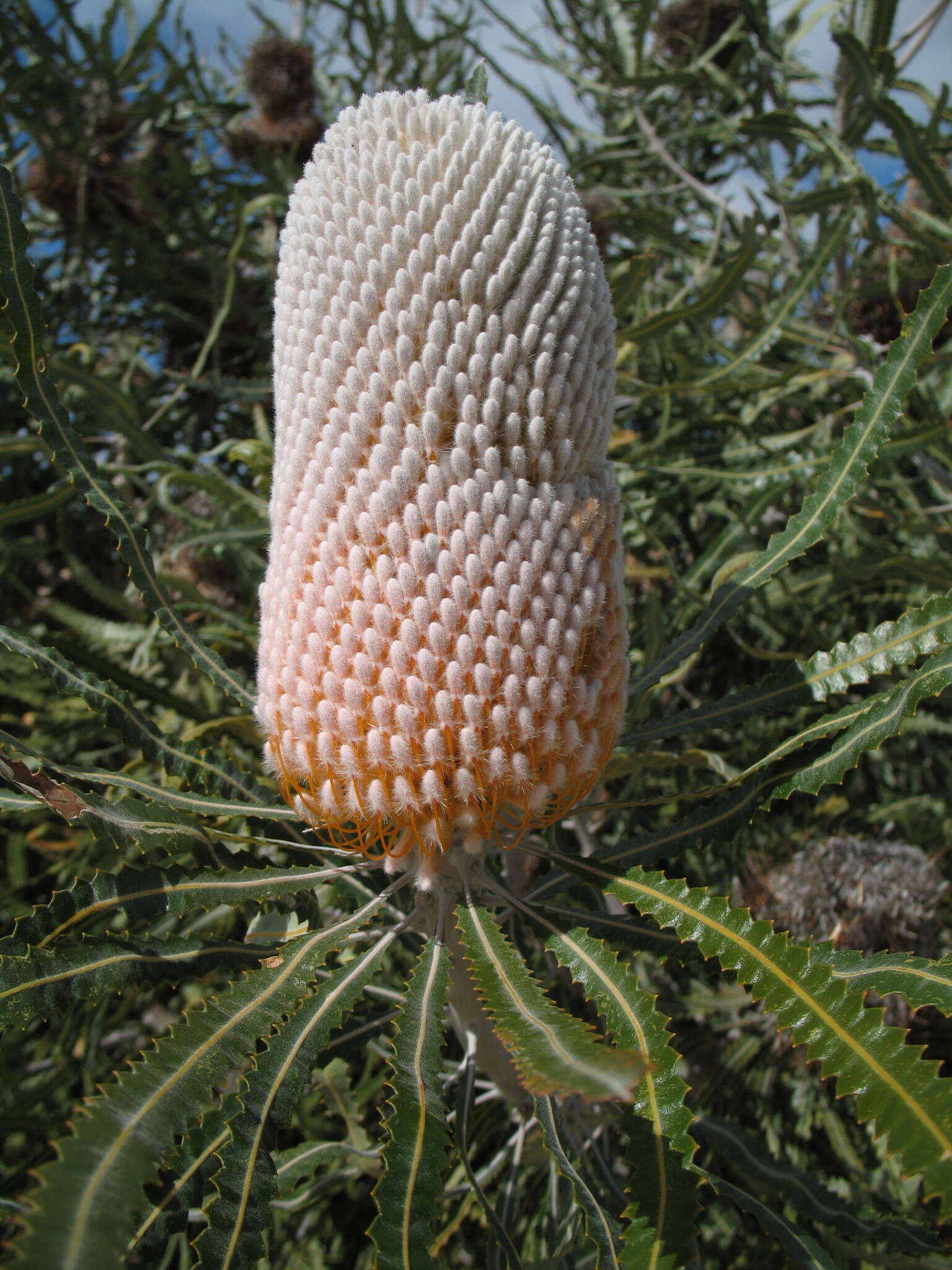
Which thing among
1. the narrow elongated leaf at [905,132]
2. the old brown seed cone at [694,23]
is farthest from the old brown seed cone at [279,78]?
the narrow elongated leaf at [905,132]

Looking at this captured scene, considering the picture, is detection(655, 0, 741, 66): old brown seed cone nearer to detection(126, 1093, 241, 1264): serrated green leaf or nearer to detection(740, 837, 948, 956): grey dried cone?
detection(740, 837, 948, 956): grey dried cone

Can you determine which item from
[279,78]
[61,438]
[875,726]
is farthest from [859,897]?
[279,78]

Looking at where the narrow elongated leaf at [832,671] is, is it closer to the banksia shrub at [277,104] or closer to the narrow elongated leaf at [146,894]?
the narrow elongated leaf at [146,894]

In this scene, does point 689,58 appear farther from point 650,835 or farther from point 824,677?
point 650,835

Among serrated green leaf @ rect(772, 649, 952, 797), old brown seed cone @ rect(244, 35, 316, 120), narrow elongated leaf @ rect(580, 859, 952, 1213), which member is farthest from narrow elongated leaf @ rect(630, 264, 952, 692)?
old brown seed cone @ rect(244, 35, 316, 120)

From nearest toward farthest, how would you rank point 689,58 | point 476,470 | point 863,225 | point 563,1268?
point 476,470, point 563,1268, point 863,225, point 689,58

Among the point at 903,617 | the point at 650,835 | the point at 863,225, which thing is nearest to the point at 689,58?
the point at 863,225
